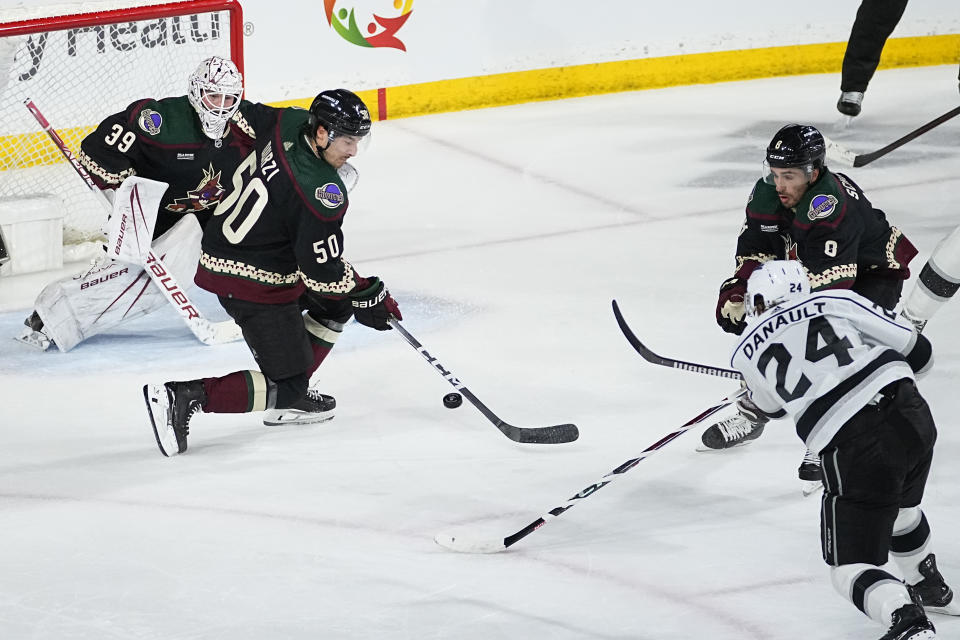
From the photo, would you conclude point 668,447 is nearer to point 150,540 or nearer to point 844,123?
point 150,540

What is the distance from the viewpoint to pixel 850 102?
22.4 feet

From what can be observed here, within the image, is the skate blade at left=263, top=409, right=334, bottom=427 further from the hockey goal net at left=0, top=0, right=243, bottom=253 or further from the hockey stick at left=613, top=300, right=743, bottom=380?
the hockey goal net at left=0, top=0, right=243, bottom=253

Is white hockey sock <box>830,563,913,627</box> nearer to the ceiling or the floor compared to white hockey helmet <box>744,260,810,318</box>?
nearer to the floor

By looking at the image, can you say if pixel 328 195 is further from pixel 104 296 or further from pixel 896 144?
pixel 896 144

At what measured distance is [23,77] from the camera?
199 inches

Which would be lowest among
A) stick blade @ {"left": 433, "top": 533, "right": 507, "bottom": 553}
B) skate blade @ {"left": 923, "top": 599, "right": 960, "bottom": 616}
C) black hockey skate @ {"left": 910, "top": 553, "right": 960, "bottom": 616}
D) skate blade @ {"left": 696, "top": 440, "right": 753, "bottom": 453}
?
skate blade @ {"left": 696, "top": 440, "right": 753, "bottom": 453}

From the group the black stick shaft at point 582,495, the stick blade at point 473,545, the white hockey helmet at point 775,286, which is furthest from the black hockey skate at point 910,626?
the stick blade at point 473,545

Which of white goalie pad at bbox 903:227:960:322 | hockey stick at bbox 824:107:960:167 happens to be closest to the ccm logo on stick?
white goalie pad at bbox 903:227:960:322

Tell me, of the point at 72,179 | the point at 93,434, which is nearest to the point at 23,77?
the point at 72,179

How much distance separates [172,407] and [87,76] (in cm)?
228

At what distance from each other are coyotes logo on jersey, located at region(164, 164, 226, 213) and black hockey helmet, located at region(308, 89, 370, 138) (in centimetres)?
111

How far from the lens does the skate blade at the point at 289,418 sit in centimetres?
364

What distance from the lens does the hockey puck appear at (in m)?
3.69

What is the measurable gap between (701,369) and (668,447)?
388mm
